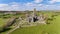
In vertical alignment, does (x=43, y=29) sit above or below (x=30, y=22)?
below

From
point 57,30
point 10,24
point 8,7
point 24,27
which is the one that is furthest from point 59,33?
point 8,7

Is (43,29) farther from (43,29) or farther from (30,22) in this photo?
(30,22)

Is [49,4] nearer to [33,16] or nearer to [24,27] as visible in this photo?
[33,16]

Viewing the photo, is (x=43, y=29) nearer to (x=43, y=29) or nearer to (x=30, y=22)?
(x=43, y=29)

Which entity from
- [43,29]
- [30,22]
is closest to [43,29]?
[43,29]

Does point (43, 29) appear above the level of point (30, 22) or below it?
below

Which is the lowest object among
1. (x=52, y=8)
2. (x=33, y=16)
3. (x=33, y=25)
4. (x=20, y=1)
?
(x=33, y=25)

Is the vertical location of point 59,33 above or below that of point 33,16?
below

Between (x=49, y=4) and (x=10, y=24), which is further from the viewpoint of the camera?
(x=49, y=4)
